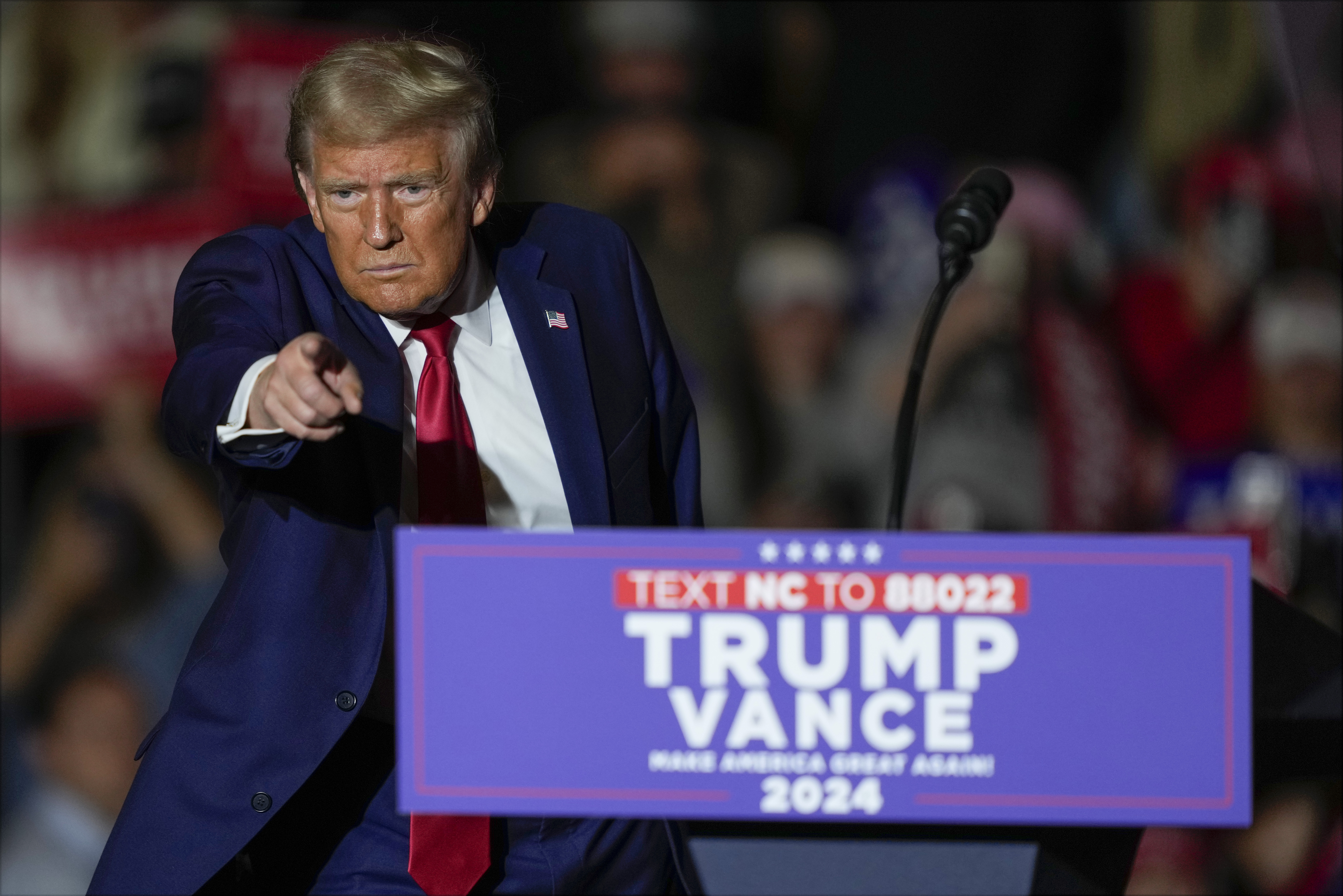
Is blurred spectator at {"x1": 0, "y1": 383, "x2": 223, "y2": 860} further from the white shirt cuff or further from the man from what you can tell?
the white shirt cuff

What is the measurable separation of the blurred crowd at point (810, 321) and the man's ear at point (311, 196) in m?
2.44

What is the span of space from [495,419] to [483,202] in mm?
185

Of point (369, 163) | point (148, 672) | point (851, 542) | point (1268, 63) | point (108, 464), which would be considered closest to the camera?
point (851, 542)

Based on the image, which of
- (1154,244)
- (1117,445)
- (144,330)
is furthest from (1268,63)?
(144,330)

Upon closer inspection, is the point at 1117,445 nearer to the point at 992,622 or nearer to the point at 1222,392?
the point at 1222,392

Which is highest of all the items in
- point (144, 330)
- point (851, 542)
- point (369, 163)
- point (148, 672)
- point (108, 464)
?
point (369, 163)

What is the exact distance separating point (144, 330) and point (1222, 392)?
287 cm

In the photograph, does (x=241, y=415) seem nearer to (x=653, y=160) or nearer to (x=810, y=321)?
(x=810, y=321)

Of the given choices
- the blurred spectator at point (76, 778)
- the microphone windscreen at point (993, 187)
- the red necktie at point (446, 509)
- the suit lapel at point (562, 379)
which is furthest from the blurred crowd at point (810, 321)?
the red necktie at point (446, 509)

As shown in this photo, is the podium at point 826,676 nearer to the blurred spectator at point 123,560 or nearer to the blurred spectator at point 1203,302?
the blurred spectator at point 123,560

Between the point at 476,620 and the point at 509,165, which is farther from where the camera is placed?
the point at 509,165

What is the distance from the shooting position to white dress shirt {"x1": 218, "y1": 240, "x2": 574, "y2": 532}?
4.06 ft

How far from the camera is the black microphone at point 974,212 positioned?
4.68ft

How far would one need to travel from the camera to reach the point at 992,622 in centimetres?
104
